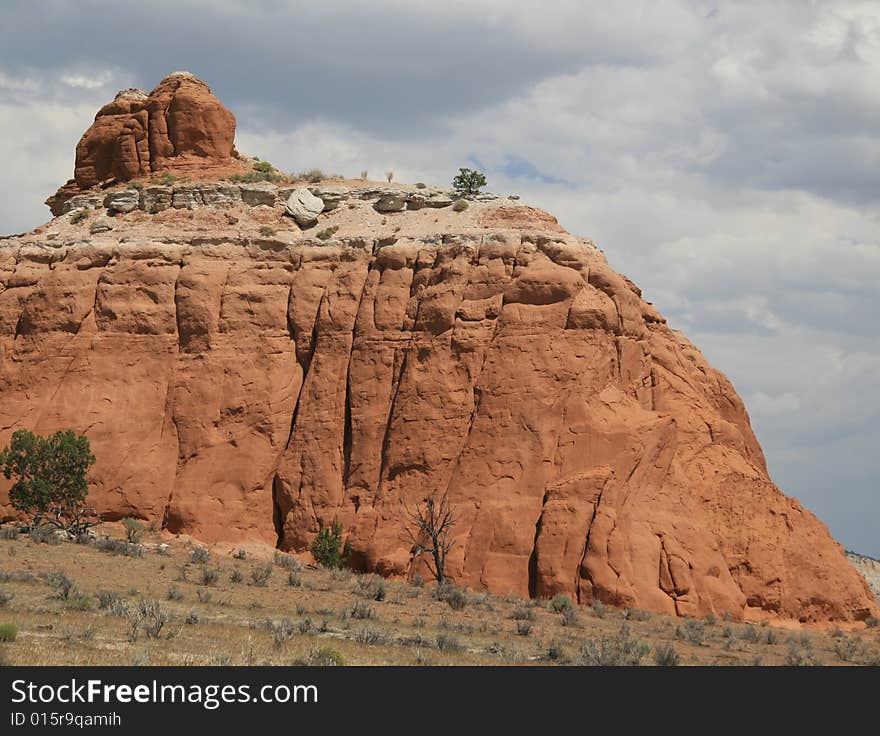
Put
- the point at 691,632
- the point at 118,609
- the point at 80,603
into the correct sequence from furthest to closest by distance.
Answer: the point at 691,632, the point at 80,603, the point at 118,609

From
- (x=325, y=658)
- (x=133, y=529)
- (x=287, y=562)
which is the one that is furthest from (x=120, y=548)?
(x=325, y=658)

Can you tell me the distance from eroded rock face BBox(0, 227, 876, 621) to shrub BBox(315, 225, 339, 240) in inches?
35.1

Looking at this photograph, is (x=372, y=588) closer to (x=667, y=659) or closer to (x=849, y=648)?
(x=667, y=659)

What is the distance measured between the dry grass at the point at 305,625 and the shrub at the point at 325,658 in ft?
0.12

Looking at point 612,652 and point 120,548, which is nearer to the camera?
point 612,652

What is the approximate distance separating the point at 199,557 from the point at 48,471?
227 inches

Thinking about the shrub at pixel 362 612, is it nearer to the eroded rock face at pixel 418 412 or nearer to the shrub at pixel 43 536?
the eroded rock face at pixel 418 412

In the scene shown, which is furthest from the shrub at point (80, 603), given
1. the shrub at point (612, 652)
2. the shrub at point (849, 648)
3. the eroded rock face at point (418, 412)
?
the shrub at point (849, 648)

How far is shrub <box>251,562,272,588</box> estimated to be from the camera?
29.6 meters

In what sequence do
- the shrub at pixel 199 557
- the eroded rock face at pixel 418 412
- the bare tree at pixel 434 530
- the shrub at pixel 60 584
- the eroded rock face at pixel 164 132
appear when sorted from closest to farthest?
1. the shrub at pixel 60 584
2. the shrub at pixel 199 557
3. the bare tree at pixel 434 530
4. the eroded rock face at pixel 418 412
5. the eroded rock face at pixel 164 132

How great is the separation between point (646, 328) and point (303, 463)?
12.5 meters

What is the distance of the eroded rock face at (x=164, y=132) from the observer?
4400 centimetres

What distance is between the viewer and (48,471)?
114 ft
